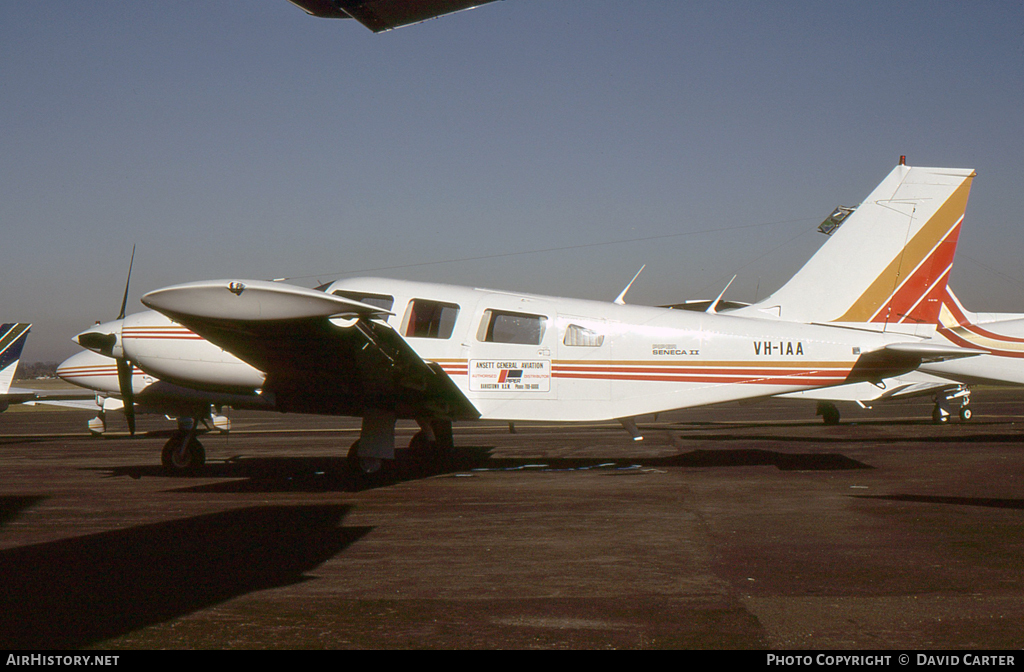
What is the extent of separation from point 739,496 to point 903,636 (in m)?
4.63

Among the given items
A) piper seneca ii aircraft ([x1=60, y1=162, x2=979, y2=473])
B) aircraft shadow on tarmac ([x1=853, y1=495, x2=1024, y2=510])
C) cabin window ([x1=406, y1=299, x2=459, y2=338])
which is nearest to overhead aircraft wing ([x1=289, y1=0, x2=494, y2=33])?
piper seneca ii aircraft ([x1=60, y1=162, x2=979, y2=473])

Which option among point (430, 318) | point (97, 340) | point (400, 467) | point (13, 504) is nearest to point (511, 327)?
point (430, 318)

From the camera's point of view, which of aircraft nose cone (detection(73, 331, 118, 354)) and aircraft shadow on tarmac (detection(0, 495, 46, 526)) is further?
aircraft nose cone (detection(73, 331, 118, 354))

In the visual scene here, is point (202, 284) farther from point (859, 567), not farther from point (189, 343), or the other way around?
point (859, 567)

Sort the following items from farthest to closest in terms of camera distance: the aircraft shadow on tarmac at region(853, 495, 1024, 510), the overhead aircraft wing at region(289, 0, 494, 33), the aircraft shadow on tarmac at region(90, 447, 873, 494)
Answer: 1. the aircraft shadow on tarmac at region(90, 447, 873, 494)
2. the aircraft shadow on tarmac at region(853, 495, 1024, 510)
3. the overhead aircraft wing at region(289, 0, 494, 33)

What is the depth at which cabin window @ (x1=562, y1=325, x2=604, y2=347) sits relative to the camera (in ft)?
33.4

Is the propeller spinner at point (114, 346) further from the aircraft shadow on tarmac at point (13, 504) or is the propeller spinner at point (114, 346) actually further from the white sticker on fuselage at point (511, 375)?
the white sticker on fuselage at point (511, 375)

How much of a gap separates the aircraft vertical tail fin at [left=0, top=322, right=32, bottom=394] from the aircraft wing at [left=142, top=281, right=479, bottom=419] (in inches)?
553

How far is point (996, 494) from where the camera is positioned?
26.7 feet

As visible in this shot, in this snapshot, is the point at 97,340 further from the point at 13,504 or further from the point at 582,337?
the point at 582,337

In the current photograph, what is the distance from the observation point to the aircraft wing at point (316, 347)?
7523 mm

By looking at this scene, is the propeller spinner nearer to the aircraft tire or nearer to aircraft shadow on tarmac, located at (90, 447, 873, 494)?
aircraft shadow on tarmac, located at (90, 447, 873, 494)
